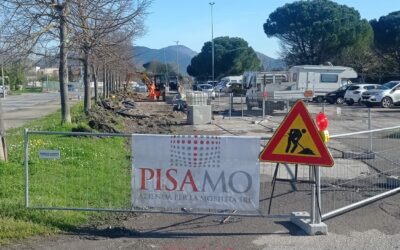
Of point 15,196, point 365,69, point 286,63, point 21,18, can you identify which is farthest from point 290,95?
point 286,63

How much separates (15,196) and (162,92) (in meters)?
55.3

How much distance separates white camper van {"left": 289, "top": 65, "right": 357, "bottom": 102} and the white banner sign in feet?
126

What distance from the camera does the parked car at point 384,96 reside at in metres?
41.7

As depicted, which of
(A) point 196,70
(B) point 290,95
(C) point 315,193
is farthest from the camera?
(A) point 196,70

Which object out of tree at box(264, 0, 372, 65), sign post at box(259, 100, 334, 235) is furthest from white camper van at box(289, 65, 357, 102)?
sign post at box(259, 100, 334, 235)

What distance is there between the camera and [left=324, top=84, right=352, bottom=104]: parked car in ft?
161

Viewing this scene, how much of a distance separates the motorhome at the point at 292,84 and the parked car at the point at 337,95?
2.15ft

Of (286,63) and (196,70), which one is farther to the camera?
(196,70)

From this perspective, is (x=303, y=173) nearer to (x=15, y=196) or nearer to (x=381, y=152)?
(x=381, y=152)

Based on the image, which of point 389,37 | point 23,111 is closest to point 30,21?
point 23,111

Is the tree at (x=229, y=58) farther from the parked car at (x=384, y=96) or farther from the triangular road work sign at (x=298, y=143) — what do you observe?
the triangular road work sign at (x=298, y=143)

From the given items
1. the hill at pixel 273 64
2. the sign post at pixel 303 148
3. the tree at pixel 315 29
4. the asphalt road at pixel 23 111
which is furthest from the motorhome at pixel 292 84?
the hill at pixel 273 64

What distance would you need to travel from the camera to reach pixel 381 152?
12.5 metres

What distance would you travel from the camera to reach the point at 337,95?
161 feet
